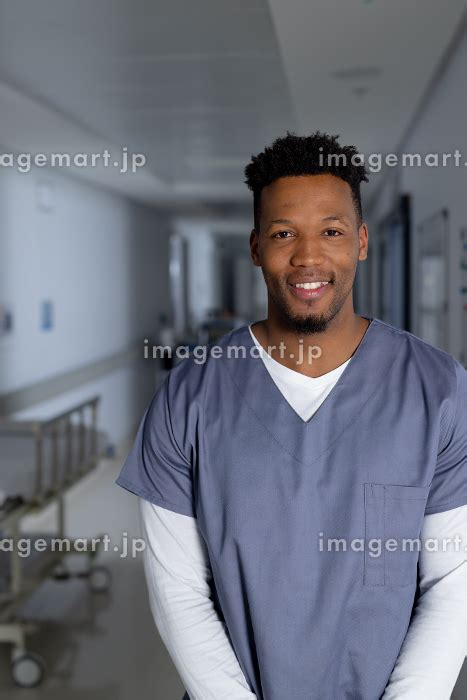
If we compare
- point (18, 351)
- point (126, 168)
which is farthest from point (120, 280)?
point (18, 351)

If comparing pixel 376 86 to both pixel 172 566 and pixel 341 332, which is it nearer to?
pixel 341 332

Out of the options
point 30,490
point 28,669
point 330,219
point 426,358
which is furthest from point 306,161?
point 28,669

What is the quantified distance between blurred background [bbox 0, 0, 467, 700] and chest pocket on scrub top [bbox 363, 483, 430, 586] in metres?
0.54

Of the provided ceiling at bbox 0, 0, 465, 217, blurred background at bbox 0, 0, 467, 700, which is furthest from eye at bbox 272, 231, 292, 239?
ceiling at bbox 0, 0, 465, 217

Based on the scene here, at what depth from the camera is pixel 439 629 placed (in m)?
1.15

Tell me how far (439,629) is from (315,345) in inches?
18.6

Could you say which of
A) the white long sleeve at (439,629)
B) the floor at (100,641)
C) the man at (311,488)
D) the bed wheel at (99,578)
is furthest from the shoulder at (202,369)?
the bed wheel at (99,578)

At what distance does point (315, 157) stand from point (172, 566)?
2.22ft

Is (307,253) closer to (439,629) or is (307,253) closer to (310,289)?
(310,289)

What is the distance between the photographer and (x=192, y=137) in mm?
4742

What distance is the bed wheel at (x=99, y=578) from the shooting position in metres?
3.75

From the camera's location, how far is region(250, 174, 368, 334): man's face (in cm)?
113

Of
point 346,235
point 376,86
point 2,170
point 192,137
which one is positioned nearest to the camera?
point 346,235

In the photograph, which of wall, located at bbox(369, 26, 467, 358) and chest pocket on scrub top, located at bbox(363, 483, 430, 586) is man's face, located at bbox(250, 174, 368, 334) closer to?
chest pocket on scrub top, located at bbox(363, 483, 430, 586)
